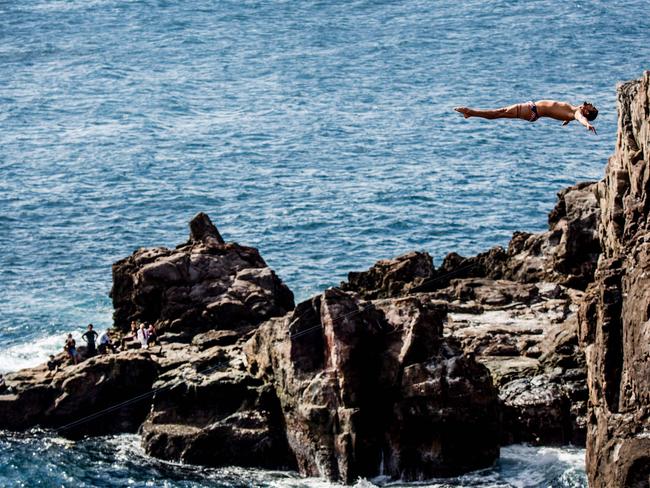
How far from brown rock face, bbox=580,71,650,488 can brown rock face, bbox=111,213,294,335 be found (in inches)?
871

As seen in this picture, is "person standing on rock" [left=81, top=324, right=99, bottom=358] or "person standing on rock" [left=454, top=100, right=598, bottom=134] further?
"person standing on rock" [left=81, top=324, right=99, bottom=358]

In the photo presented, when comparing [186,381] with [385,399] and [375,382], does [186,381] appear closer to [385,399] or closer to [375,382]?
[375,382]

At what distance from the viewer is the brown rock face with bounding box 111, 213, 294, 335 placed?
205ft

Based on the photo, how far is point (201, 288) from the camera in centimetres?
6338

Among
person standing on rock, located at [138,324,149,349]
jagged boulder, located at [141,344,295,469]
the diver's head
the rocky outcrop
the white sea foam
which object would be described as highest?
the diver's head

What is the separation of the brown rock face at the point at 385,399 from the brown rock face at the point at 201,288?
11471 millimetres

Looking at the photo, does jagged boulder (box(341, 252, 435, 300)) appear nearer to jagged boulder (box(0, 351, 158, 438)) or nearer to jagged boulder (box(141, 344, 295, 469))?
jagged boulder (box(141, 344, 295, 469))

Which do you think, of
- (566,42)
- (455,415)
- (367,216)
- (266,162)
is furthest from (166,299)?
(566,42)

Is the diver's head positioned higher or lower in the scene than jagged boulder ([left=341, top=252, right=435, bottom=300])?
higher

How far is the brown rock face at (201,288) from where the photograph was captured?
62.4 metres

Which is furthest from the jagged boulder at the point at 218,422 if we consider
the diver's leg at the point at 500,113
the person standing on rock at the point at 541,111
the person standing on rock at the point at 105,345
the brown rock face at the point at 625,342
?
the diver's leg at the point at 500,113

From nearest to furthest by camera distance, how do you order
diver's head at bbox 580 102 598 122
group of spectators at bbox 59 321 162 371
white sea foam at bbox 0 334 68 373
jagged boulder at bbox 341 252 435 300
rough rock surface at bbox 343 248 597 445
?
diver's head at bbox 580 102 598 122
rough rock surface at bbox 343 248 597 445
group of spectators at bbox 59 321 162 371
jagged boulder at bbox 341 252 435 300
white sea foam at bbox 0 334 68 373


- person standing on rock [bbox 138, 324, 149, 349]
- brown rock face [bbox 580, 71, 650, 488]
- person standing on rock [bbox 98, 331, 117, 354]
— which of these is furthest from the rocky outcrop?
brown rock face [bbox 580, 71, 650, 488]

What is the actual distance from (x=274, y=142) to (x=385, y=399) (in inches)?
2507
